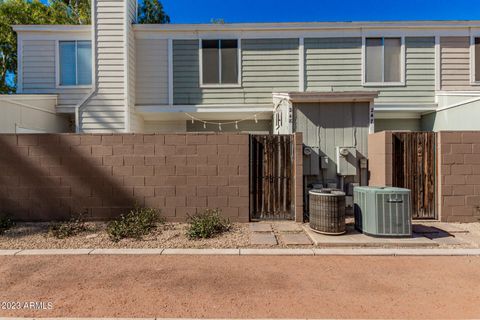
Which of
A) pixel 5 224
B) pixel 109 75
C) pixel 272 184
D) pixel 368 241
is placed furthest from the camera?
pixel 109 75

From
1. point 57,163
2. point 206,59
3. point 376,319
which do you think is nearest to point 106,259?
point 57,163

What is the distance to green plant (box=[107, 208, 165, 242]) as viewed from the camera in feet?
16.8

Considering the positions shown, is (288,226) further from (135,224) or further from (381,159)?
(135,224)

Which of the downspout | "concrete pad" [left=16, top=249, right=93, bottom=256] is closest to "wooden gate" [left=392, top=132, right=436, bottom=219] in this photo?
"concrete pad" [left=16, top=249, right=93, bottom=256]

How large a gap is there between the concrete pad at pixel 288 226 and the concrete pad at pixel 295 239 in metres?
0.24

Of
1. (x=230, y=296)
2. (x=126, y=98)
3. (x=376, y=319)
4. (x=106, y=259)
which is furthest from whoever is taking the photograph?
(x=126, y=98)

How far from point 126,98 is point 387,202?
7635 mm

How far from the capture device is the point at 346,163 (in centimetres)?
671

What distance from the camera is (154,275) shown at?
3.76m

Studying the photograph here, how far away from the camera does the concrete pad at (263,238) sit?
4.87m

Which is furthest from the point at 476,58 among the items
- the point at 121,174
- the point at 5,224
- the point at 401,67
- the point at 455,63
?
the point at 5,224

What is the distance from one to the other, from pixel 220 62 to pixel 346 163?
17.7 feet

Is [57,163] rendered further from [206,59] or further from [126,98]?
[206,59]

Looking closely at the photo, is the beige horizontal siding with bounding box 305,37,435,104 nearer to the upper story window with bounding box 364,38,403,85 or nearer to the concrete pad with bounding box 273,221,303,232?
the upper story window with bounding box 364,38,403,85
